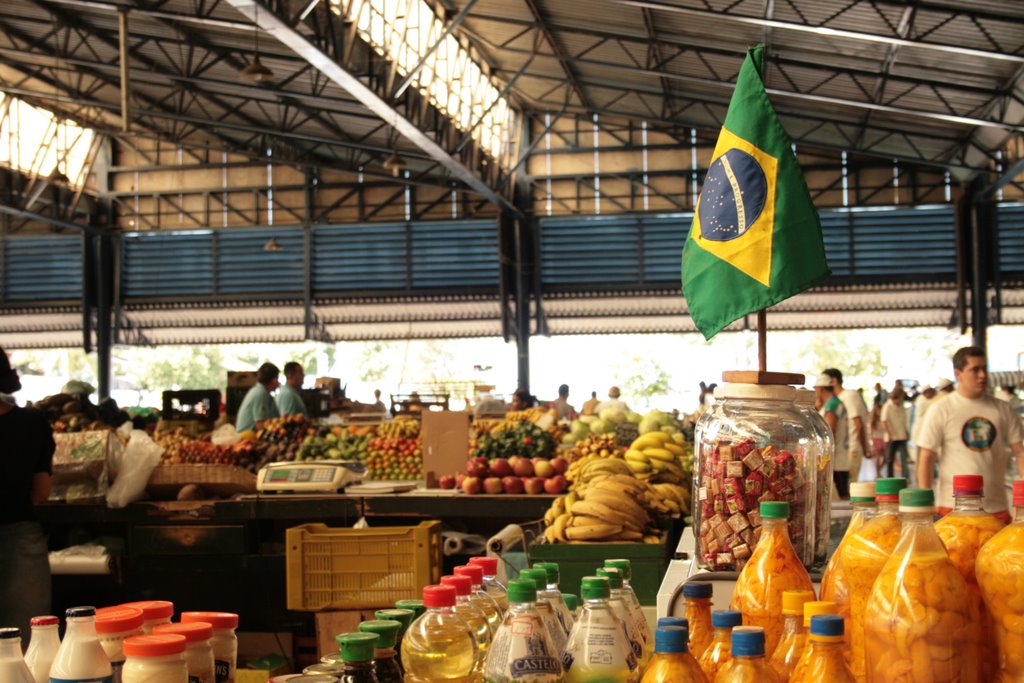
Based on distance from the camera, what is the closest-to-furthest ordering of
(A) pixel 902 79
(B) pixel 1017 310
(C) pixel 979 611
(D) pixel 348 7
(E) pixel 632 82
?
(C) pixel 979 611
(D) pixel 348 7
(A) pixel 902 79
(E) pixel 632 82
(B) pixel 1017 310

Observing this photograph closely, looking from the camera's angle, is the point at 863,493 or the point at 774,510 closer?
the point at 774,510

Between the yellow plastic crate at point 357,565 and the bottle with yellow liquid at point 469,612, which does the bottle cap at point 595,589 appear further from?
the yellow plastic crate at point 357,565

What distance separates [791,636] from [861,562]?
261 millimetres

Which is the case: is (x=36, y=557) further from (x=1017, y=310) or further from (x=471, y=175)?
(x=1017, y=310)

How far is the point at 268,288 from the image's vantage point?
19328 mm

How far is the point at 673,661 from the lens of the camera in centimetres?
152

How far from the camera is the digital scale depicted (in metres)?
5.78

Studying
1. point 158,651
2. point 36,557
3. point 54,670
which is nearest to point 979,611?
point 158,651

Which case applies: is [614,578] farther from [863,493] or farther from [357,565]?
[357,565]

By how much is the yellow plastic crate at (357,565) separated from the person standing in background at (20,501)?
95cm

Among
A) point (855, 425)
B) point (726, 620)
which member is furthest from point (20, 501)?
point (855, 425)

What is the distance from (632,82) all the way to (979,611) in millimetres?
14529

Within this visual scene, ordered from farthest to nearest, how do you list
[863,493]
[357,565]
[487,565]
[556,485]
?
[556,485] < [357,565] < [487,565] < [863,493]

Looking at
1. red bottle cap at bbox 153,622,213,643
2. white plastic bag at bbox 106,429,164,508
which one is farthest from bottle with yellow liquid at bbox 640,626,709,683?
white plastic bag at bbox 106,429,164,508
